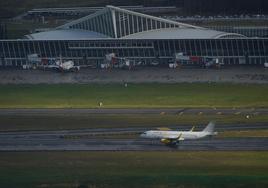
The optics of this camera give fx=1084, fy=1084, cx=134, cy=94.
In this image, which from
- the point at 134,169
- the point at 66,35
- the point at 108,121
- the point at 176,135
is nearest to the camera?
the point at 134,169

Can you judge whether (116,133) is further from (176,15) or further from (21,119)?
(176,15)

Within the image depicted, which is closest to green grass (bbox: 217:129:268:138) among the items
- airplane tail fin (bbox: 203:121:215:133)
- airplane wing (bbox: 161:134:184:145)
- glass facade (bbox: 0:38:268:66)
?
airplane tail fin (bbox: 203:121:215:133)

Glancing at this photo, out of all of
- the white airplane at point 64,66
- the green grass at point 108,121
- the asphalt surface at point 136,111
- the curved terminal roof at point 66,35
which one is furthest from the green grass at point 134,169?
the curved terminal roof at point 66,35

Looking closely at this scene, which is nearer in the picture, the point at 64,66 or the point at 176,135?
the point at 176,135

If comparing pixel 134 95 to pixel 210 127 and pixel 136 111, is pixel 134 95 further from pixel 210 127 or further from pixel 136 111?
pixel 210 127

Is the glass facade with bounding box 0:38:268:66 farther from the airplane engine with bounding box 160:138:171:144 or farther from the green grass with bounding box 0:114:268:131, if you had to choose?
the airplane engine with bounding box 160:138:171:144

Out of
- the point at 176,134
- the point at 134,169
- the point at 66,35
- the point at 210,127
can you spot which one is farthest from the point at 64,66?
the point at 134,169

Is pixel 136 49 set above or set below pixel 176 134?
below
